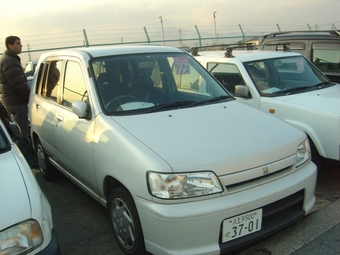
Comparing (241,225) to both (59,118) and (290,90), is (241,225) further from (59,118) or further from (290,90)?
(290,90)

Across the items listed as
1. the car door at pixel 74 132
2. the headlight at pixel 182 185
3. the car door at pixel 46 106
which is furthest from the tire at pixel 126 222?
the car door at pixel 46 106

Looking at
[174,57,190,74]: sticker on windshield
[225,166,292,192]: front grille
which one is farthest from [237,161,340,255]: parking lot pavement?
[174,57,190,74]: sticker on windshield

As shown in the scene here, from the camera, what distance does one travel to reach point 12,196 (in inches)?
85.5

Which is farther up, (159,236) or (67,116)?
(67,116)

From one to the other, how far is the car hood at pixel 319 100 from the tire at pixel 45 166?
123 inches

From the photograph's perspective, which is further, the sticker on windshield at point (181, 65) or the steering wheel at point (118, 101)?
the sticker on windshield at point (181, 65)

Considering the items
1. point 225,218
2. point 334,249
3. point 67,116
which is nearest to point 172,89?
point 67,116

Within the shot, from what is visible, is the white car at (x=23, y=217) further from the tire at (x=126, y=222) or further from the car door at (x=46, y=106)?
the car door at (x=46, y=106)

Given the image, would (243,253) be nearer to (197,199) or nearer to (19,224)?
(197,199)

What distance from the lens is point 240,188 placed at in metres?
2.50

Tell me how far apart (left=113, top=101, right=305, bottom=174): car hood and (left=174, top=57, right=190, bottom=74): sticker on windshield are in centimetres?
74

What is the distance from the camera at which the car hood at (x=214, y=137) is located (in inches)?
97.3

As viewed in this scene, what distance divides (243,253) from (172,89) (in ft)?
5.77

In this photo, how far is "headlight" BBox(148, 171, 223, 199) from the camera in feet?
7.75
